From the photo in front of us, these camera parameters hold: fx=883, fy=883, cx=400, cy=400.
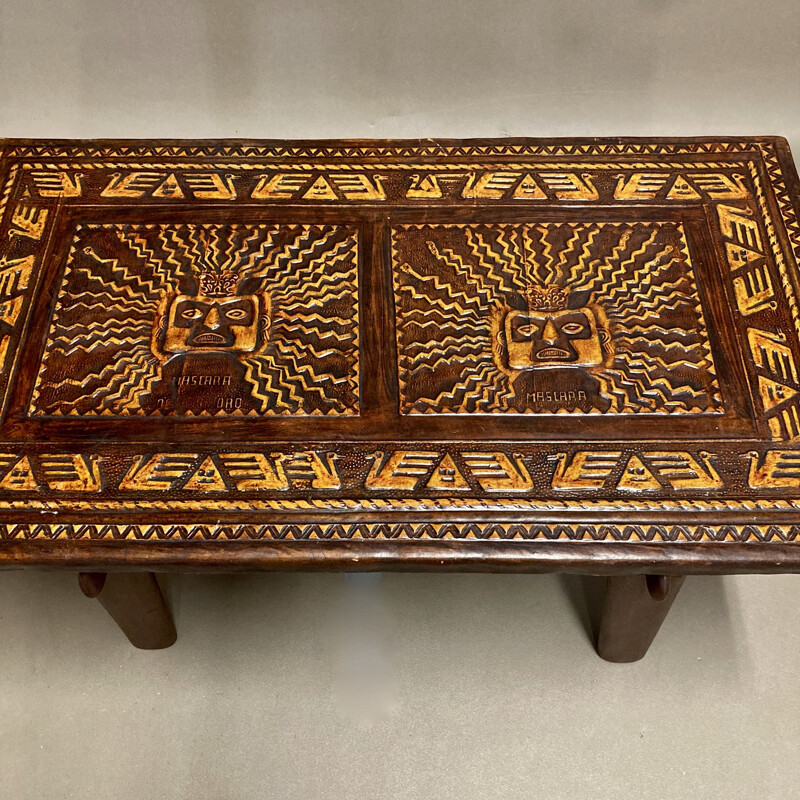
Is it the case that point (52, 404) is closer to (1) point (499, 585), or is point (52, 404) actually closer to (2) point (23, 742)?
(2) point (23, 742)

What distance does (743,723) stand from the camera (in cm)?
201

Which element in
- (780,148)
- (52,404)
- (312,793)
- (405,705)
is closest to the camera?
(52,404)

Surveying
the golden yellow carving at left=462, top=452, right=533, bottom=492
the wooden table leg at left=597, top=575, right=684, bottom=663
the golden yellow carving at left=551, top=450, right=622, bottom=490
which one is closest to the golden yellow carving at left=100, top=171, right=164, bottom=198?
the golden yellow carving at left=462, top=452, right=533, bottom=492

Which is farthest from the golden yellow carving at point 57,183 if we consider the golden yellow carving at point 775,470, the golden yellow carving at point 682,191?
the golden yellow carving at point 775,470

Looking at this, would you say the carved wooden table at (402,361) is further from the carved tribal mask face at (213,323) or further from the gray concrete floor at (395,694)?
the gray concrete floor at (395,694)

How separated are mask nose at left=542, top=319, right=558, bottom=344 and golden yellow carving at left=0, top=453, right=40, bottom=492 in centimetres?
105

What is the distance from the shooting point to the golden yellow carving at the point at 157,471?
1667 millimetres

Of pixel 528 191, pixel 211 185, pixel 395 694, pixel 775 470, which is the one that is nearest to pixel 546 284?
pixel 528 191

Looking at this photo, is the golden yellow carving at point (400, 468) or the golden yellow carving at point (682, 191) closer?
the golden yellow carving at point (400, 468)

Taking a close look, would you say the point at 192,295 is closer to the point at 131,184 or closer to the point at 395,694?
the point at 131,184

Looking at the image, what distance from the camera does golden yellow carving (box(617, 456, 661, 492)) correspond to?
165cm

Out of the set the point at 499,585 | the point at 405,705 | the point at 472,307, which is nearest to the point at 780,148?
the point at 472,307

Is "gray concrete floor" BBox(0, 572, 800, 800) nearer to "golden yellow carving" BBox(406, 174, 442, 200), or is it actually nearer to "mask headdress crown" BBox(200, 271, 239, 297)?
"mask headdress crown" BBox(200, 271, 239, 297)

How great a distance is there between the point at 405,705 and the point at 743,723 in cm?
77
